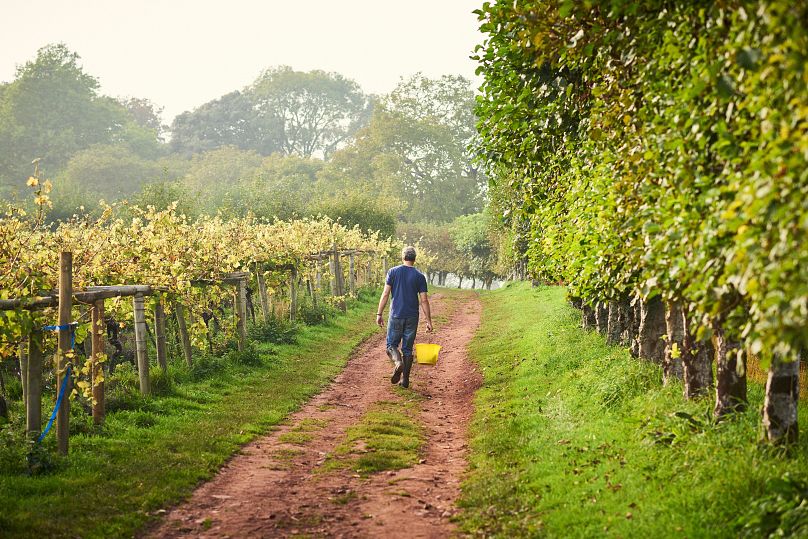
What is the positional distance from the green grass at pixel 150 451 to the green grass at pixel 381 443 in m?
1.00

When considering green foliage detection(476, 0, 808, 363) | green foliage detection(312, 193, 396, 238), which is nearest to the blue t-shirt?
green foliage detection(476, 0, 808, 363)

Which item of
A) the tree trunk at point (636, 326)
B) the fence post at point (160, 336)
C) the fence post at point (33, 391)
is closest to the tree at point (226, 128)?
the fence post at point (160, 336)

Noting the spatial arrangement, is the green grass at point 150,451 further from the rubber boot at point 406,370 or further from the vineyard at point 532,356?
the rubber boot at point 406,370

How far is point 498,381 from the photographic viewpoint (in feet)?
49.2

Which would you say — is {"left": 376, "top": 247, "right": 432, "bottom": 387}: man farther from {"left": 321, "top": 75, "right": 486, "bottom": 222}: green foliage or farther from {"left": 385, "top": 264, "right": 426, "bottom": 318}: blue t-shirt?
{"left": 321, "top": 75, "right": 486, "bottom": 222}: green foliage

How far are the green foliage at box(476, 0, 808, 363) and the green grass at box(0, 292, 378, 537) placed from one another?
5.29 m

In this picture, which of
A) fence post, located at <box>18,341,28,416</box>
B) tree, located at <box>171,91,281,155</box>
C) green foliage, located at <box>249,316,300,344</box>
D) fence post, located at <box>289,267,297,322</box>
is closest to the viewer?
fence post, located at <box>18,341,28,416</box>

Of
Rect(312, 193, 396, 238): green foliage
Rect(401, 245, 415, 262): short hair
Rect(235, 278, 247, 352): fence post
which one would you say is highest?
Rect(312, 193, 396, 238): green foliage

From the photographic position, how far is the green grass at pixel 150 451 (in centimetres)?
734

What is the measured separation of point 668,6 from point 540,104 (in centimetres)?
503

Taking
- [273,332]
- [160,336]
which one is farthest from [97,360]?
[273,332]

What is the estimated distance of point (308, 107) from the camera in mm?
111938

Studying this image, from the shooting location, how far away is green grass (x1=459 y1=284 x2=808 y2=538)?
6312mm

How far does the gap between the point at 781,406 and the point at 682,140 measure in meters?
2.95
